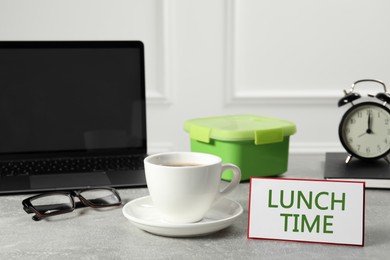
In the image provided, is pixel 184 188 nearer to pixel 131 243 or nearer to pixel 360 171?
pixel 131 243

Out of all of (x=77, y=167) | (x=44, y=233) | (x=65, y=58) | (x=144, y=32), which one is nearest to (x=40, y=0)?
(x=144, y=32)

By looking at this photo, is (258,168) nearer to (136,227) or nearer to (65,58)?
(136,227)

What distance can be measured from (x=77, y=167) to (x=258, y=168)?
0.38 m

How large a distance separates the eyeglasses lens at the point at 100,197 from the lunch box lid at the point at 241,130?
244 mm

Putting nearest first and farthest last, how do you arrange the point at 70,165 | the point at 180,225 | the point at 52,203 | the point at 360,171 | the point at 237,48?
the point at 180,225, the point at 52,203, the point at 360,171, the point at 70,165, the point at 237,48

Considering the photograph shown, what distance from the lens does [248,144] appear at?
120 centimetres

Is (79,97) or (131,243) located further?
(79,97)

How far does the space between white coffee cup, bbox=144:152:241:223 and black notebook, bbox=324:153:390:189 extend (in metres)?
0.34

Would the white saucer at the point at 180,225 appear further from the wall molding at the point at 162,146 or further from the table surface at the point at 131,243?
the wall molding at the point at 162,146

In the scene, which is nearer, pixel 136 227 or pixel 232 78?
pixel 136 227

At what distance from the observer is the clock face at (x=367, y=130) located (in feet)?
4.06

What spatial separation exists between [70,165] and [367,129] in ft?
2.05

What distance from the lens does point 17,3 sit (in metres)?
2.45

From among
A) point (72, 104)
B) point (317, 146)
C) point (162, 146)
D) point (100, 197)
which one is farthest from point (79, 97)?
point (317, 146)
